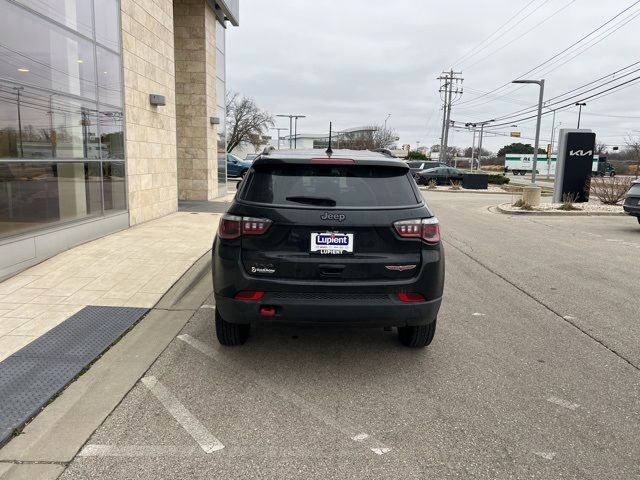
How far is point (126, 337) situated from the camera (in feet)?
15.3

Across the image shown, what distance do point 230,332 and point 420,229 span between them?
6.23 ft

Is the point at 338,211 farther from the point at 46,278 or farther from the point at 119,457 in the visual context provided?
the point at 46,278

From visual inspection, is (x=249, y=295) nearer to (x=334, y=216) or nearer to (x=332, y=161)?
(x=334, y=216)

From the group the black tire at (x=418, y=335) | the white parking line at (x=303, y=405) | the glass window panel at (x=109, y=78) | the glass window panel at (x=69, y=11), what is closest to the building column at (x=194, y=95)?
the glass window panel at (x=109, y=78)

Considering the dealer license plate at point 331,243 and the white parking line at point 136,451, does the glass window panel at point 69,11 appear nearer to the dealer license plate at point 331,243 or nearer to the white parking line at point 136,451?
the dealer license plate at point 331,243

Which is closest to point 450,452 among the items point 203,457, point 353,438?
A: point 353,438

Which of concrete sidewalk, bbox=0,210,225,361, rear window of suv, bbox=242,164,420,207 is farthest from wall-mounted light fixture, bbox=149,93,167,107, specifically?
rear window of suv, bbox=242,164,420,207

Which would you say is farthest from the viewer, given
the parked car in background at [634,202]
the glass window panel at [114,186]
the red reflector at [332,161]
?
the parked car in background at [634,202]

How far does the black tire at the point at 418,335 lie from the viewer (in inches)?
170

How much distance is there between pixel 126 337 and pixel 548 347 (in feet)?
13.1

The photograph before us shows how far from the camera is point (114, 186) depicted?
9672mm

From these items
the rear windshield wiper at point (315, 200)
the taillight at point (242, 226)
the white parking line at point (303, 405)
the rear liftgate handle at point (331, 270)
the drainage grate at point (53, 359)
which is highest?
the rear windshield wiper at point (315, 200)

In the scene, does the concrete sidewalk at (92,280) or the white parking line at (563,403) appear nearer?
the white parking line at (563,403)

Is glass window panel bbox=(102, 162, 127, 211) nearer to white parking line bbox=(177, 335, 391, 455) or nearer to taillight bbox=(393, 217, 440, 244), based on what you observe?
white parking line bbox=(177, 335, 391, 455)
